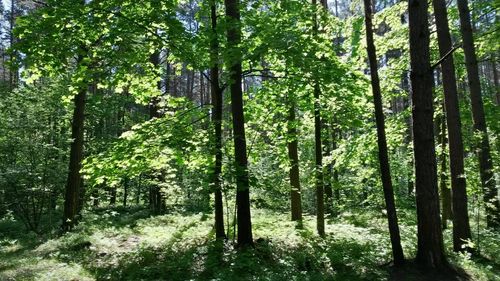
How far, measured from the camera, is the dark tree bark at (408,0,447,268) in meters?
7.09

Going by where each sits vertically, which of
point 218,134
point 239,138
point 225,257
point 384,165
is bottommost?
point 225,257

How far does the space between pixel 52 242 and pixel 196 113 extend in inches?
251

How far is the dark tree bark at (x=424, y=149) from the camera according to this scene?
709cm

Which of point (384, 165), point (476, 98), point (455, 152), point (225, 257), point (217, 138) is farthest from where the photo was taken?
point (476, 98)

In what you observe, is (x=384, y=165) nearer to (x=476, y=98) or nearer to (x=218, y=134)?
(x=218, y=134)

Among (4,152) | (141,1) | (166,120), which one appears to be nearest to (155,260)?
(166,120)

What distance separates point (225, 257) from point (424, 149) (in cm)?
452

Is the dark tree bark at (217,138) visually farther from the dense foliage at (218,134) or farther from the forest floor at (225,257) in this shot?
the forest floor at (225,257)

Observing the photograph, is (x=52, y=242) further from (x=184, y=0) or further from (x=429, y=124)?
(x=429, y=124)

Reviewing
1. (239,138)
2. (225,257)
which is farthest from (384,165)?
(225,257)

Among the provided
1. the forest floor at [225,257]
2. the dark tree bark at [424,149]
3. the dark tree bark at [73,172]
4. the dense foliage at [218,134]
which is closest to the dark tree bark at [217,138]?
the dense foliage at [218,134]

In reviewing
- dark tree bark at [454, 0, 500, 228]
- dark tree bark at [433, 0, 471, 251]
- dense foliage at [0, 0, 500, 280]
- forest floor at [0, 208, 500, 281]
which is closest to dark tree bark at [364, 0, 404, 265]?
dense foliage at [0, 0, 500, 280]

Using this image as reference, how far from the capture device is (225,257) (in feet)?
27.3

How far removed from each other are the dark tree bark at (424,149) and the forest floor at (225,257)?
0.46m
